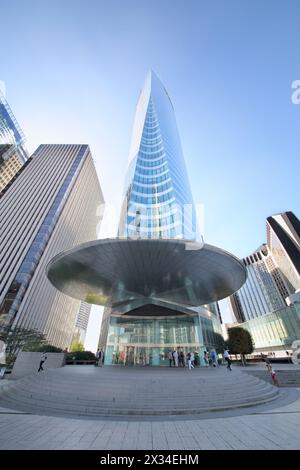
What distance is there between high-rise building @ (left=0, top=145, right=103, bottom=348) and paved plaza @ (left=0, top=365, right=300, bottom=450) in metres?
45.7

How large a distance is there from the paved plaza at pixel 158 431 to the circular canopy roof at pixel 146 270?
9538mm

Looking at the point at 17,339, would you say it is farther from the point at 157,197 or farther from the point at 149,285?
the point at 157,197

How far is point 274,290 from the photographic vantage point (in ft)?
355

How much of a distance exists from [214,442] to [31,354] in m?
19.2

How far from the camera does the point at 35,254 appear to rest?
5234 centimetres

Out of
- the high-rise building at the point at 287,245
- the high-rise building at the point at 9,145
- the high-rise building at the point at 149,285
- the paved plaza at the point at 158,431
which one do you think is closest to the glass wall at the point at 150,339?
the high-rise building at the point at 149,285

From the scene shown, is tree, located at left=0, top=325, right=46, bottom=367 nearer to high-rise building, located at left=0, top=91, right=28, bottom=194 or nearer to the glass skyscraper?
the glass skyscraper

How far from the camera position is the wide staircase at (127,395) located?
26.2ft

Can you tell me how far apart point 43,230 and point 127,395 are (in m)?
57.3

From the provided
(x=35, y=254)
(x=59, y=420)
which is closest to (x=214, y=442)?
(x=59, y=420)

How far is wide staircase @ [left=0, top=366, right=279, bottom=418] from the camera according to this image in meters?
7.98

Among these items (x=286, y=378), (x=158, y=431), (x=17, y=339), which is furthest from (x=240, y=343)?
(x=17, y=339)

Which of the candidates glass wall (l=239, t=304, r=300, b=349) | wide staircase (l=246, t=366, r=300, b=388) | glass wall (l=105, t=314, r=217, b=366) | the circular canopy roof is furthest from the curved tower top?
glass wall (l=239, t=304, r=300, b=349)
